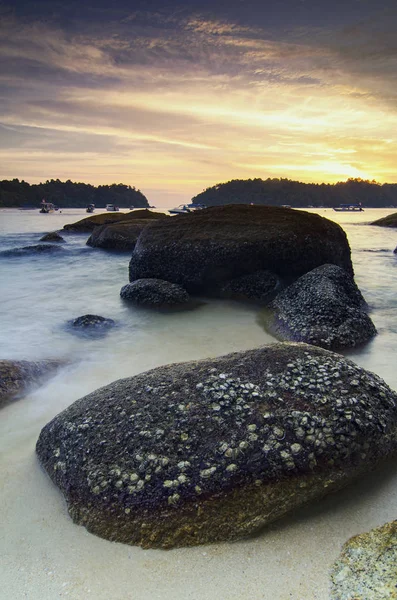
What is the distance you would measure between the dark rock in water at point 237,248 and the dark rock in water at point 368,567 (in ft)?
23.3

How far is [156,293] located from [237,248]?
1945 millimetres

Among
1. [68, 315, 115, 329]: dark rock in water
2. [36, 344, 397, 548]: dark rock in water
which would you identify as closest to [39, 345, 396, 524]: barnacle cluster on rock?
[36, 344, 397, 548]: dark rock in water

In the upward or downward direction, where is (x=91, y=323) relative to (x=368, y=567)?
downward

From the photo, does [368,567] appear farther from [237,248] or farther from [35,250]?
[35,250]

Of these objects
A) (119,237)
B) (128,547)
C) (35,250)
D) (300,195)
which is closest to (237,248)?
(128,547)

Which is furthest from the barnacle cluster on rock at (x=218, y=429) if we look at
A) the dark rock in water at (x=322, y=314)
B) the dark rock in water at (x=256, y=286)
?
the dark rock in water at (x=256, y=286)

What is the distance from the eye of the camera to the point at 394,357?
19.7ft

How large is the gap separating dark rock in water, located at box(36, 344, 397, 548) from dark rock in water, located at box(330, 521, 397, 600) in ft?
1.32

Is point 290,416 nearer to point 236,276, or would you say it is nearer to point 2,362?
point 2,362

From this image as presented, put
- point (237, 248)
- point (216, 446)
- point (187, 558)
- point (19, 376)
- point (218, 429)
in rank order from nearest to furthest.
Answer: point (187, 558) < point (216, 446) < point (218, 429) < point (19, 376) < point (237, 248)

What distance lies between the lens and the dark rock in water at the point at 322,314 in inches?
251

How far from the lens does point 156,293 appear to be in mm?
9109

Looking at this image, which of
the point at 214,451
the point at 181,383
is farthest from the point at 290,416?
the point at 181,383

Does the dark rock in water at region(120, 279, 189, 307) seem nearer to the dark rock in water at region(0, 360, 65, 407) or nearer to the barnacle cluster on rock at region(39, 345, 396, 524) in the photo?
the dark rock in water at region(0, 360, 65, 407)
